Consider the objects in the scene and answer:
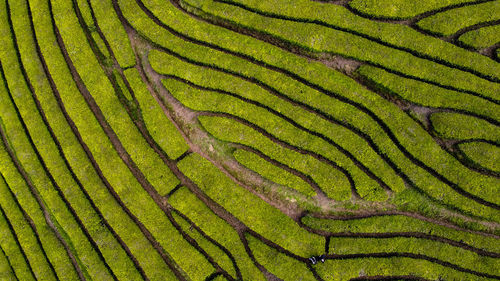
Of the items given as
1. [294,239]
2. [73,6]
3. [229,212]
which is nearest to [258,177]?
[229,212]

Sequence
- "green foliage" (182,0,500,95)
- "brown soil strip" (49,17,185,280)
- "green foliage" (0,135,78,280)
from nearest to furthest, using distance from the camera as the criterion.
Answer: "green foliage" (182,0,500,95) → "brown soil strip" (49,17,185,280) → "green foliage" (0,135,78,280)

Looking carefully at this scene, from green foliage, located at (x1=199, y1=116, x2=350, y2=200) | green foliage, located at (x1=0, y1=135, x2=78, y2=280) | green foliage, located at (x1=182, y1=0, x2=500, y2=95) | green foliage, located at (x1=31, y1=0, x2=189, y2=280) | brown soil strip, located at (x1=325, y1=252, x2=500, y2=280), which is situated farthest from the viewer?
green foliage, located at (x1=0, y1=135, x2=78, y2=280)

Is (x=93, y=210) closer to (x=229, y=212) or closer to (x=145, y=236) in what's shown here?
(x=145, y=236)

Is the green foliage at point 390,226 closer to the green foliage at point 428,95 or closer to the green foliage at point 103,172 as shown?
the green foliage at point 428,95

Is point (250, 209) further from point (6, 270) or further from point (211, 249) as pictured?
point (6, 270)

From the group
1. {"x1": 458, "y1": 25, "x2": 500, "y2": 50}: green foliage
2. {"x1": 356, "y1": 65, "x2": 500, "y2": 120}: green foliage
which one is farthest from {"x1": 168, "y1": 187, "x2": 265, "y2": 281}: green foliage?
{"x1": 458, "y1": 25, "x2": 500, "y2": 50}: green foliage

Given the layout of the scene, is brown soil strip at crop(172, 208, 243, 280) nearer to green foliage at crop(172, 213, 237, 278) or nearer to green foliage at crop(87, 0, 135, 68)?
green foliage at crop(172, 213, 237, 278)
